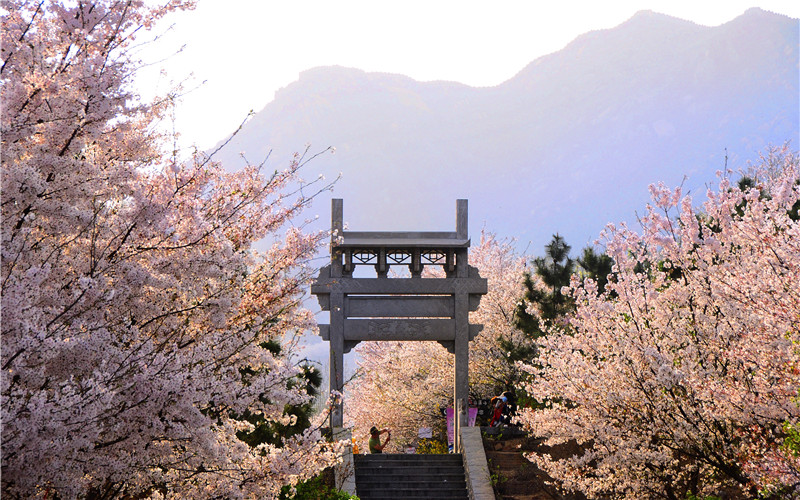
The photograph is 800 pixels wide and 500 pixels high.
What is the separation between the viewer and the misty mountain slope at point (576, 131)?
132625mm

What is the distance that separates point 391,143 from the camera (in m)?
158

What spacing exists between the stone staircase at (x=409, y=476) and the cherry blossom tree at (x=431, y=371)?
3758mm

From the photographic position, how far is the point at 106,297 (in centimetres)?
398

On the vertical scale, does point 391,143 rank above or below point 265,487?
above

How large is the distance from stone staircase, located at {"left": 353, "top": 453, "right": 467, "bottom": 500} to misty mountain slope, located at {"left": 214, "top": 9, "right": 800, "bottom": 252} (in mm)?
118106

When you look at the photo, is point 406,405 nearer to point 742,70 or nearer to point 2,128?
point 2,128

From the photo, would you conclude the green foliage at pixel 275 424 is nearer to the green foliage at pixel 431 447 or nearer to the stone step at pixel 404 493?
the stone step at pixel 404 493

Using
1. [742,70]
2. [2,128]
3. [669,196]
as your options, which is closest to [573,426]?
[669,196]

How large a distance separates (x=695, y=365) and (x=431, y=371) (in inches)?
549

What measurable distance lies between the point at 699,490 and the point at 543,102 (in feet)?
481

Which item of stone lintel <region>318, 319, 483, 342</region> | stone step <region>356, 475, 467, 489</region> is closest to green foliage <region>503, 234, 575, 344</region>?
stone lintel <region>318, 319, 483, 342</region>

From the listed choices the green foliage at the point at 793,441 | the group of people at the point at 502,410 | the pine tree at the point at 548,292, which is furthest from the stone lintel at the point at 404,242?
the green foliage at the point at 793,441

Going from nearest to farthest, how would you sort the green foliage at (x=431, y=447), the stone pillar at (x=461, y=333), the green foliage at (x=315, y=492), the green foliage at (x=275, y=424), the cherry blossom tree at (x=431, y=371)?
1. the green foliage at (x=275, y=424)
2. the green foliage at (x=315, y=492)
3. the stone pillar at (x=461, y=333)
4. the green foliage at (x=431, y=447)
5. the cherry blossom tree at (x=431, y=371)

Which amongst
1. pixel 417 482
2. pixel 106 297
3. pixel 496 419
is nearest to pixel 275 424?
pixel 417 482
